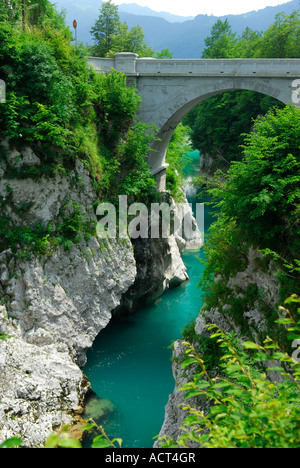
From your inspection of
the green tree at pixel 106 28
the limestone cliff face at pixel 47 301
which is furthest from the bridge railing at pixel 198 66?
the green tree at pixel 106 28

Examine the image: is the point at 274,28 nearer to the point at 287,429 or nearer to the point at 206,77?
the point at 206,77

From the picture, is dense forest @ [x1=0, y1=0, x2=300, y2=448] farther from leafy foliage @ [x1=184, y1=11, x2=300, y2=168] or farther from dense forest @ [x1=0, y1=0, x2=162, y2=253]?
leafy foliage @ [x1=184, y1=11, x2=300, y2=168]

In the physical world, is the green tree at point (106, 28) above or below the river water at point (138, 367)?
above

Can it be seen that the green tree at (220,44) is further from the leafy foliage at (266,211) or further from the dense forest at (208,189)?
the leafy foliage at (266,211)

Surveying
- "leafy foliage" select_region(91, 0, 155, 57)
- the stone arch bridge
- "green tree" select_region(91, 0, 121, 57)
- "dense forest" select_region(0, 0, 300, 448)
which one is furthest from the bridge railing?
"green tree" select_region(91, 0, 121, 57)

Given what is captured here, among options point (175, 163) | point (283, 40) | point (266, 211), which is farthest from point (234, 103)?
point (266, 211)

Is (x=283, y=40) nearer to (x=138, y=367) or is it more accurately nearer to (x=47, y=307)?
(x=138, y=367)
